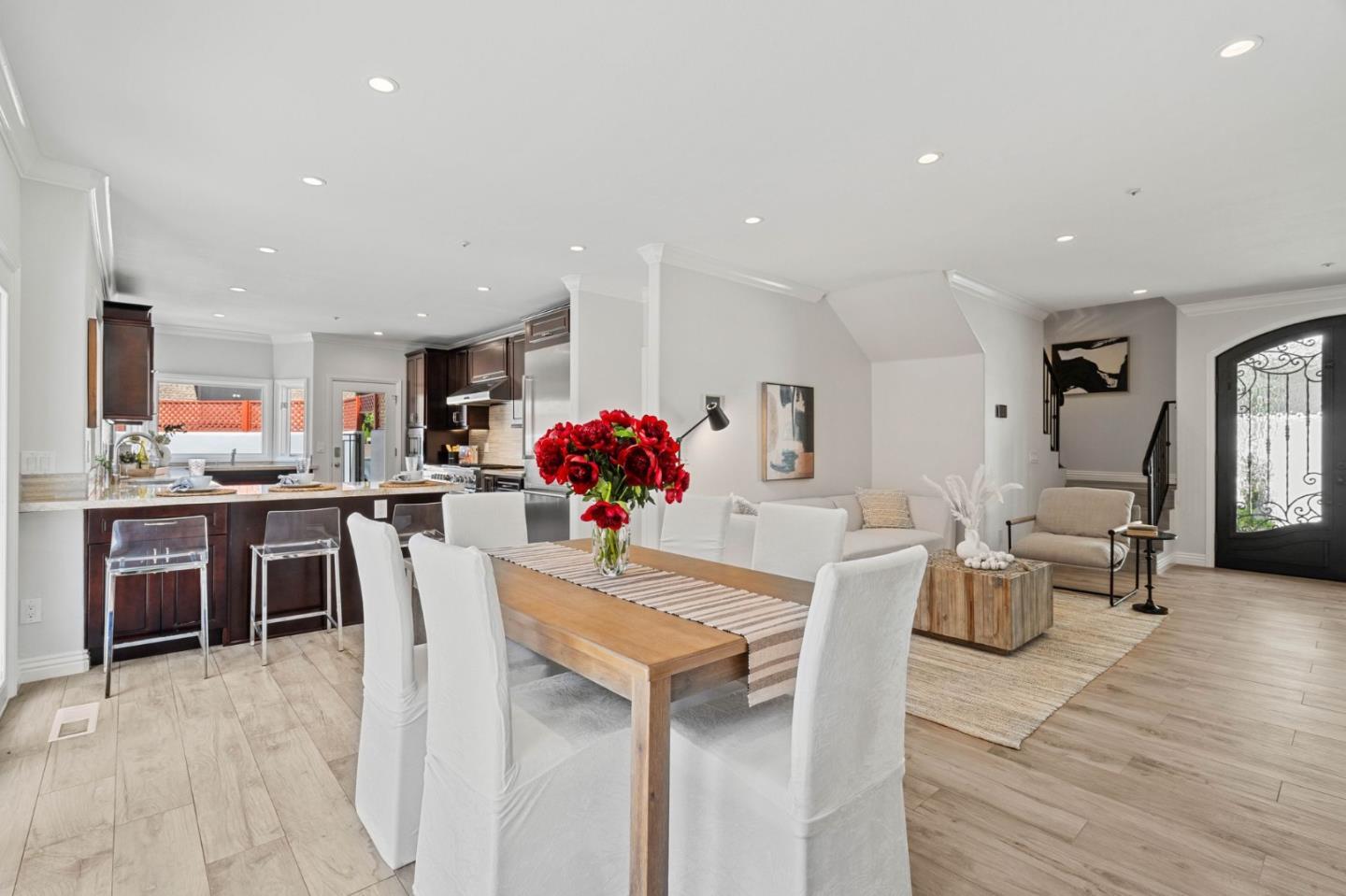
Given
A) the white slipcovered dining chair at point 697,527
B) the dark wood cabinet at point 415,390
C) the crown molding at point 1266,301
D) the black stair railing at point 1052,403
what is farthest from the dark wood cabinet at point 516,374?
the crown molding at point 1266,301

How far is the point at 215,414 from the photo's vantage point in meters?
7.86

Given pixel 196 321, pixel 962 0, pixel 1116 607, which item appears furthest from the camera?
pixel 196 321

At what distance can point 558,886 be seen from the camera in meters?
1.59

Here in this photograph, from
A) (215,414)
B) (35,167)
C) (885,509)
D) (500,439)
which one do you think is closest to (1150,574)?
(885,509)

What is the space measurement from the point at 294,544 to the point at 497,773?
285cm

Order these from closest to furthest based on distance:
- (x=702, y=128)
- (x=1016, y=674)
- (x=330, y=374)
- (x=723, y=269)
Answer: (x=702, y=128) < (x=1016, y=674) < (x=723, y=269) < (x=330, y=374)

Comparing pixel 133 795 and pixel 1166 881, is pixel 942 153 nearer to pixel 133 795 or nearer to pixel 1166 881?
pixel 1166 881

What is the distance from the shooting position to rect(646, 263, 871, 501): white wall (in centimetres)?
470

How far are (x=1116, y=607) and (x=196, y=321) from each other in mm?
9083

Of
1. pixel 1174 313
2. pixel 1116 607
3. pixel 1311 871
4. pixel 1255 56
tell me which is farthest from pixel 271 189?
pixel 1174 313

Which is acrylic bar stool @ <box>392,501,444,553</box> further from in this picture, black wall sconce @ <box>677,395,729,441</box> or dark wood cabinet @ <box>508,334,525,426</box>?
dark wood cabinet @ <box>508,334,525,426</box>

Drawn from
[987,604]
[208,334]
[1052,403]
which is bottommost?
[987,604]

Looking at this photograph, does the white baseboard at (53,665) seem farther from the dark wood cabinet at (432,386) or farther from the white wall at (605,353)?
the dark wood cabinet at (432,386)

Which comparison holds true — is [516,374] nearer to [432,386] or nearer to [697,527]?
[432,386]
